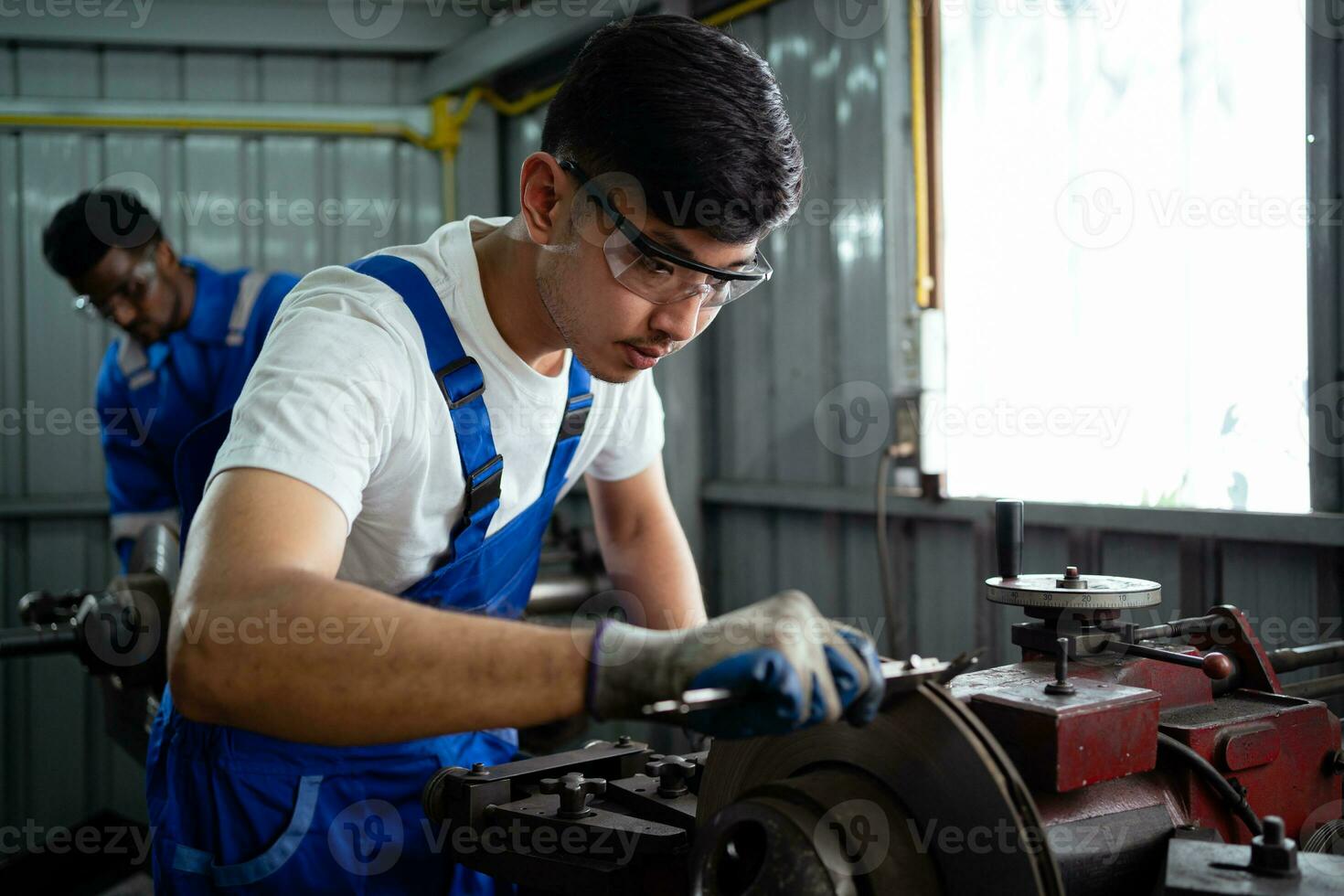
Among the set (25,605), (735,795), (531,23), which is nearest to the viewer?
(735,795)

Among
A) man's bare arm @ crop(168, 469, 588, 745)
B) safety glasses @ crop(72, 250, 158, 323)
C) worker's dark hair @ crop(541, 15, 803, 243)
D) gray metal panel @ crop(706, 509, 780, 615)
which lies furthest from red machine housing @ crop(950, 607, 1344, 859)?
safety glasses @ crop(72, 250, 158, 323)

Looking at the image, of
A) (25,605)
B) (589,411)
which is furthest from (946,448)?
(25,605)

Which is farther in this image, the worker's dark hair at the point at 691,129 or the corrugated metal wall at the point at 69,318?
the corrugated metal wall at the point at 69,318

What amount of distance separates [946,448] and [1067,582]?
1559 millimetres

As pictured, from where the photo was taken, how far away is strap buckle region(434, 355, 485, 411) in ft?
4.17

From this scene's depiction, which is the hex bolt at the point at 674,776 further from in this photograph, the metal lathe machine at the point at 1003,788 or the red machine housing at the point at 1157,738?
the red machine housing at the point at 1157,738

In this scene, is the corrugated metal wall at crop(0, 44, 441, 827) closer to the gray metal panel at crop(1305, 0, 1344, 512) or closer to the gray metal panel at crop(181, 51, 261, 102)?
the gray metal panel at crop(181, 51, 261, 102)

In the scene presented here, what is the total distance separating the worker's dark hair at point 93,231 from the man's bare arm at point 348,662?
2.22m

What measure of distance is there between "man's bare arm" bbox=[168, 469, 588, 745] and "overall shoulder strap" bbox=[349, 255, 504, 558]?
1.29 ft

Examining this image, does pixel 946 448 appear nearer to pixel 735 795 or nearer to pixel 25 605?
pixel 735 795

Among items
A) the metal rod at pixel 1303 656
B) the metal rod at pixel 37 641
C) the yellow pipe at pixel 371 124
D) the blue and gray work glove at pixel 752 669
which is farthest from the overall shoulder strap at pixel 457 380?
the yellow pipe at pixel 371 124

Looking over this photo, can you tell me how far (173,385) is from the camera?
291cm

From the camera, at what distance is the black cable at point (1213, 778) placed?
3.59ft

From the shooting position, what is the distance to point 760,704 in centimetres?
85
